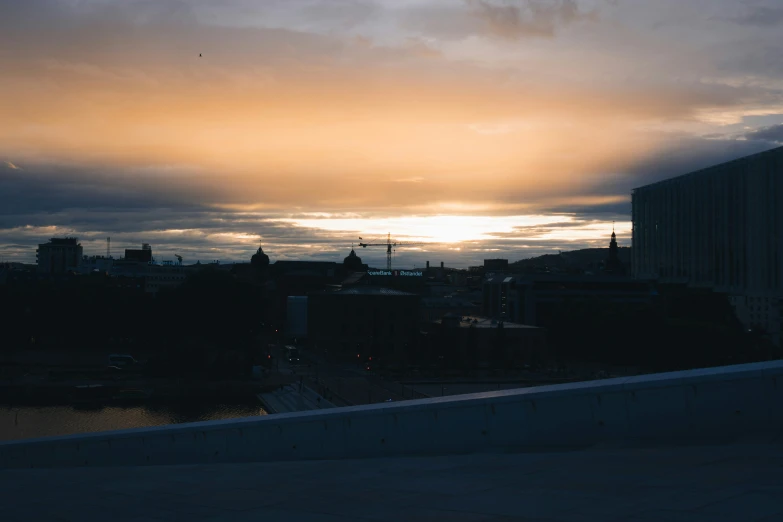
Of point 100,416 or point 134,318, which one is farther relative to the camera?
point 134,318

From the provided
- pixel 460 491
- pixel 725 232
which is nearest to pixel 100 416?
pixel 460 491

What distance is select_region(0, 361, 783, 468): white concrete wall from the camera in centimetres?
1126

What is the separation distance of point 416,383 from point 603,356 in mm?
22243

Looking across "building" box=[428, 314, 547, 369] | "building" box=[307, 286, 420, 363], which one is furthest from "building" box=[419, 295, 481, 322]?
"building" box=[428, 314, 547, 369]

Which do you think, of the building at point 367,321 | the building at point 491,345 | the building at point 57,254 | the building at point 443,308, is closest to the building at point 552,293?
the building at point 443,308

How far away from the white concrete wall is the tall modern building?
8081 centimetres

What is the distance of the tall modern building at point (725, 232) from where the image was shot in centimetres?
8962

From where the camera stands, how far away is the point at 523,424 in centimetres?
1282

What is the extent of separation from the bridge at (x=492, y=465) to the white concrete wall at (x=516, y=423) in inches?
0.8

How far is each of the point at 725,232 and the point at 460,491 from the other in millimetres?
100135

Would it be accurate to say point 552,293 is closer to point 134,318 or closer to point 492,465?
point 134,318

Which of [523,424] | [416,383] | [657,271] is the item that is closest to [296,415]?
[523,424]

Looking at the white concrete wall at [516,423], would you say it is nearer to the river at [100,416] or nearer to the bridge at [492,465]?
the bridge at [492,465]

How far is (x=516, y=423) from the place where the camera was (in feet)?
42.3
